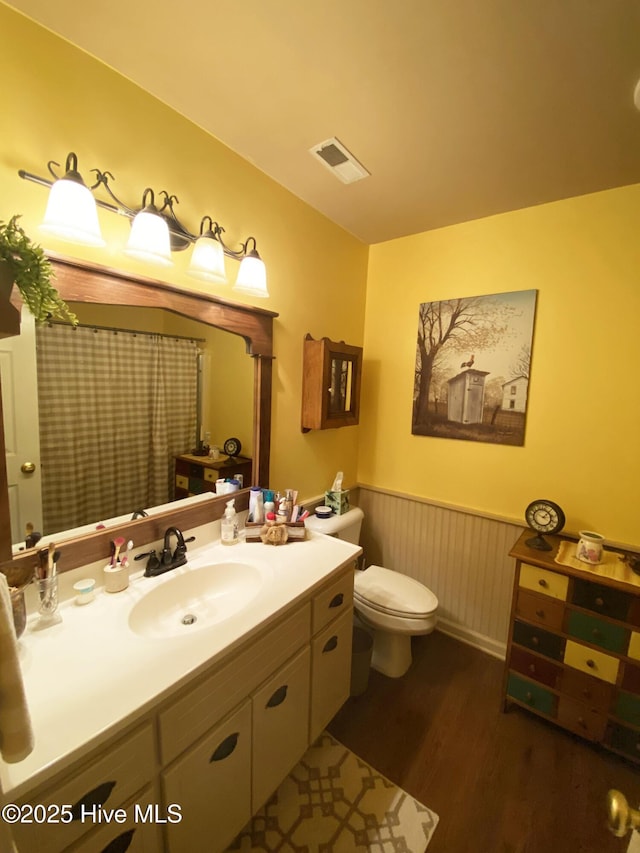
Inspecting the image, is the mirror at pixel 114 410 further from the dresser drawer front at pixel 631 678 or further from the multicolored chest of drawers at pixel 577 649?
the dresser drawer front at pixel 631 678

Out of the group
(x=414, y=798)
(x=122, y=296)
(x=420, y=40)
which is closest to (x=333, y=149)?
(x=420, y=40)

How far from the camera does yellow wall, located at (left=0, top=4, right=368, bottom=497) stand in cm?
91

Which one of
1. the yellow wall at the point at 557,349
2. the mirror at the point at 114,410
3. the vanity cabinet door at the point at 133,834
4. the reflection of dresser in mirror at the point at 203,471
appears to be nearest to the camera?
the vanity cabinet door at the point at 133,834

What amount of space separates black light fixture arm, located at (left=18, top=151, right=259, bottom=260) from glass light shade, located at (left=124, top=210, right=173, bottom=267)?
4cm

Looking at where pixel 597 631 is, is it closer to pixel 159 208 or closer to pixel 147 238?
pixel 147 238

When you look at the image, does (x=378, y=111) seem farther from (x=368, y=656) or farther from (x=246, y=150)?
(x=368, y=656)

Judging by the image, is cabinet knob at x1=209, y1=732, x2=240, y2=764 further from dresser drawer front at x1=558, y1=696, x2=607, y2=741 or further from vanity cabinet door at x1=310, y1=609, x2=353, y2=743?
dresser drawer front at x1=558, y1=696, x2=607, y2=741

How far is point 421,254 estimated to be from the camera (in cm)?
202

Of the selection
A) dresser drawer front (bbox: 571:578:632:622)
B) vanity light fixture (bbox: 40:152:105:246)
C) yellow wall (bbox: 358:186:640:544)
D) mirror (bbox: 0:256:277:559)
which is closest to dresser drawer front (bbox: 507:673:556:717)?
dresser drawer front (bbox: 571:578:632:622)

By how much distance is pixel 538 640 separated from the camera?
149cm

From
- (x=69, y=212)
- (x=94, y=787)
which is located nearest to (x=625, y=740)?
(x=94, y=787)

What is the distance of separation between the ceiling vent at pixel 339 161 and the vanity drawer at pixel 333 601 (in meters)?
1.66

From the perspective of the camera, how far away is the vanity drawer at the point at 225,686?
79 centimetres

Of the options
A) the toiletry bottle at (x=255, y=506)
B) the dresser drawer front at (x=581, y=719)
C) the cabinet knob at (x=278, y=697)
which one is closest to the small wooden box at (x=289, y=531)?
the toiletry bottle at (x=255, y=506)
